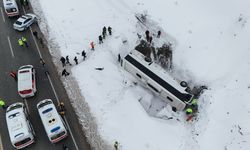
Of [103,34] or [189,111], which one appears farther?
[103,34]

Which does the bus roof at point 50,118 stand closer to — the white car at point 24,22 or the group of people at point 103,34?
the group of people at point 103,34

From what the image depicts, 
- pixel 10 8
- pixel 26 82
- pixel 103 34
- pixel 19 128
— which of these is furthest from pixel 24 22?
pixel 19 128

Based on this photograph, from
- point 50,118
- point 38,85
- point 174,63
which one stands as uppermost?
point 174,63

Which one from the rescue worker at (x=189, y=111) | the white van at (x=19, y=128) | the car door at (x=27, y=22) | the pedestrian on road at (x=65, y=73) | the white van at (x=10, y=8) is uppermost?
the white van at (x=10, y=8)

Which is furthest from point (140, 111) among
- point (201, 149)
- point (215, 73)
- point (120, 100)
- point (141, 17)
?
point (141, 17)

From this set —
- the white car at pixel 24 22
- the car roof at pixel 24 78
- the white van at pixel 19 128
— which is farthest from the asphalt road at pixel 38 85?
the car roof at pixel 24 78

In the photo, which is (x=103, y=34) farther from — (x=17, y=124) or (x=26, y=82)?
(x=17, y=124)
